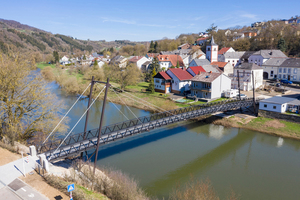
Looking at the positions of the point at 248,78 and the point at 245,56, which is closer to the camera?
the point at 248,78

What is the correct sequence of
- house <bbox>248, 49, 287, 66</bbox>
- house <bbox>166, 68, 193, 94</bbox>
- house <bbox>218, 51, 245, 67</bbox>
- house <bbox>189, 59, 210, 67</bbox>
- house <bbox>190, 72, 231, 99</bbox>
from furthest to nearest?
house <bbox>218, 51, 245, 67</bbox> < house <bbox>189, 59, 210, 67</bbox> < house <bbox>248, 49, 287, 66</bbox> < house <bbox>166, 68, 193, 94</bbox> < house <bbox>190, 72, 231, 99</bbox>

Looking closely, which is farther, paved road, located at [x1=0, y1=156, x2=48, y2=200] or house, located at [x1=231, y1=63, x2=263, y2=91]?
house, located at [x1=231, y1=63, x2=263, y2=91]

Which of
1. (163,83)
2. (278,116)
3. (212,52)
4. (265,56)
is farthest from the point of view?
(212,52)

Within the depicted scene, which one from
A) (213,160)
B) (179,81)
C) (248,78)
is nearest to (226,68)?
(248,78)

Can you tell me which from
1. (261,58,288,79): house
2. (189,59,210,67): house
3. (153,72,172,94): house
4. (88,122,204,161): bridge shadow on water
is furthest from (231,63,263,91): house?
(88,122,204,161): bridge shadow on water

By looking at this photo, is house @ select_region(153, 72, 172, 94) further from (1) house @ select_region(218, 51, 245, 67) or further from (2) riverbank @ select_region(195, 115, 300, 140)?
(1) house @ select_region(218, 51, 245, 67)

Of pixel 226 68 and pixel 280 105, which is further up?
pixel 226 68

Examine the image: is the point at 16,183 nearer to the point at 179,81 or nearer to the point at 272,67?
the point at 179,81
